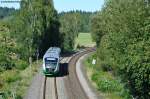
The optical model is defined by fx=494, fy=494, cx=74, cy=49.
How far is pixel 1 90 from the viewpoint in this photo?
48.7 metres

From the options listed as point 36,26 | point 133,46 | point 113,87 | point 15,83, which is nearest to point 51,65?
point 15,83

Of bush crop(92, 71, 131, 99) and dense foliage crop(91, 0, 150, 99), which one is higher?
dense foliage crop(91, 0, 150, 99)

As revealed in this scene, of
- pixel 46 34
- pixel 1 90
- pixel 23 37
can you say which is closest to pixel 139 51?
pixel 1 90

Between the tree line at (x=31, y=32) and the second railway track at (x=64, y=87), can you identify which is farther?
the tree line at (x=31, y=32)

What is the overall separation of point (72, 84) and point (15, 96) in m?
13.4

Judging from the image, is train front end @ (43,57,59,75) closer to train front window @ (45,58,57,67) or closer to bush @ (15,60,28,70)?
train front window @ (45,58,57,67)

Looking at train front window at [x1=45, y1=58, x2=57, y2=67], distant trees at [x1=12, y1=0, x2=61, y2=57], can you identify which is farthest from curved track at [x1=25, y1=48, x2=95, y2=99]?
distant trees at [x1=12, y1=0, x2=61, y2=57]

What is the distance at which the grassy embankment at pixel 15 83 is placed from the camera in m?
45.4

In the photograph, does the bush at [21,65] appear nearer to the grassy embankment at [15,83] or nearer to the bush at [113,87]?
the grassy embankment at [15,83]

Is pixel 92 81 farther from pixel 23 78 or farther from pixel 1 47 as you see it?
pixel 1 47

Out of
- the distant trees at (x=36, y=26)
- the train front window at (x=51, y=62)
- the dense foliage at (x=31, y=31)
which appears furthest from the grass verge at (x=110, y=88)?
the distant trees at (x=36, y=26)

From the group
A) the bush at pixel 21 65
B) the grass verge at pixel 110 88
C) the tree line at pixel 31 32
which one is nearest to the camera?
the grass verge at pixel 110 88

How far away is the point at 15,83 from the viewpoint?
179 feet

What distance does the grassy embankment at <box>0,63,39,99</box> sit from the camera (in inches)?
1789
